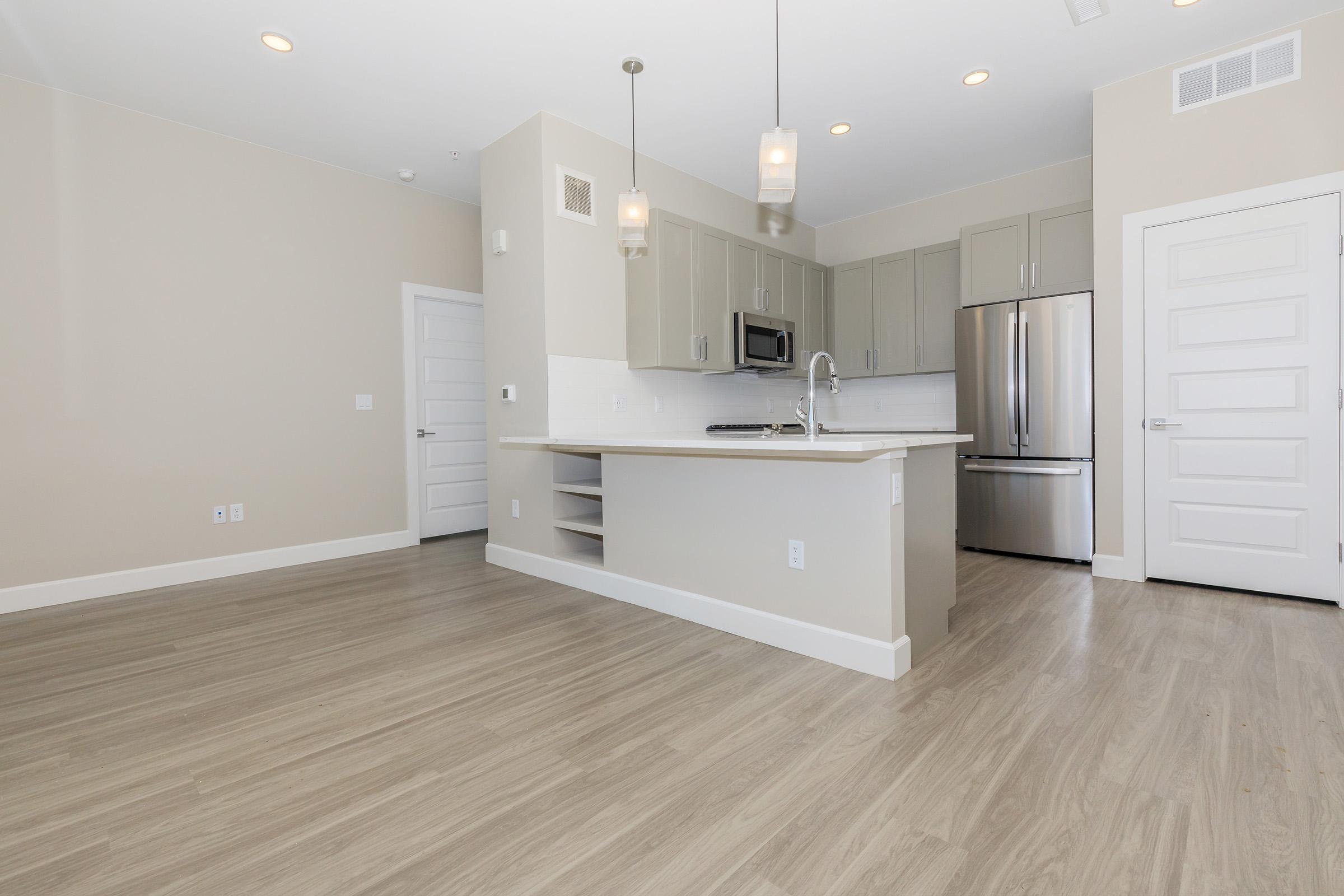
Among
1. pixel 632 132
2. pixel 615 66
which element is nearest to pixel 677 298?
pixel 632 132

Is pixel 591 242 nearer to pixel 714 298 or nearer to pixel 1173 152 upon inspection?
pixel 714 298

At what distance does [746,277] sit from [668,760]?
399cm

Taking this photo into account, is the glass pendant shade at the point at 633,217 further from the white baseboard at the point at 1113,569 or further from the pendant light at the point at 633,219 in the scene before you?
the white baseboard at the point at 1113,569

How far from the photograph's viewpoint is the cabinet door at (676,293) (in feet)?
13.9

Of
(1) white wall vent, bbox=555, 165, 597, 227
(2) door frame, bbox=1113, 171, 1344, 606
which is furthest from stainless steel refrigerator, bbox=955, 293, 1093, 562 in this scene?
(1) white wall vent, bbox=555, 165, 597, 227

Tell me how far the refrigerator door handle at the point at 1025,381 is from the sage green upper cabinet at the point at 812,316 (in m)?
1.75

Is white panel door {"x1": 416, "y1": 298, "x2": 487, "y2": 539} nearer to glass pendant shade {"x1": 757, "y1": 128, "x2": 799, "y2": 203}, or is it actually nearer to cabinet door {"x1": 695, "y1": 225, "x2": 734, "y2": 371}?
cabinet door {"x1": 695, "y1": 225, "x2": 734, "y2": 371}

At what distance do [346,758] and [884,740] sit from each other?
1.60 meters

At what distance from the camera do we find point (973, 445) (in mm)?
4566

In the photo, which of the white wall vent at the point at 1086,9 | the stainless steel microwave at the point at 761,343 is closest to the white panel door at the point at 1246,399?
the white wall vent at the point at 1086,9

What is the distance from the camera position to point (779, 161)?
91.6 inches

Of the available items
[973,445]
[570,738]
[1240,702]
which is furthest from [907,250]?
[570,738]

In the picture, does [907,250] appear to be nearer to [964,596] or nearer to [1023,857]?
[964,596]

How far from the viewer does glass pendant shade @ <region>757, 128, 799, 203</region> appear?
232 cm
